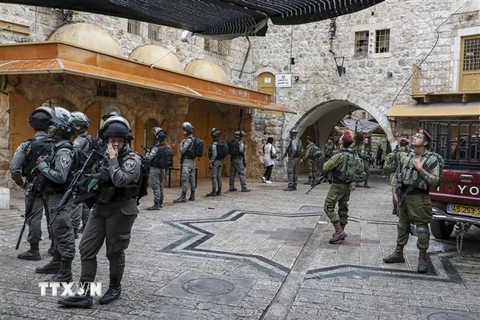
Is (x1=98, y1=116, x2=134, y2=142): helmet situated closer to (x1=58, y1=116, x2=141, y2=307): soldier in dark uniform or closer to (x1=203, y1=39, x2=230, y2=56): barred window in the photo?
(x1=58, y1=116, x2=141, y2=307): soldier in dark uniform

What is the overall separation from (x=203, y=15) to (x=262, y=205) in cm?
835

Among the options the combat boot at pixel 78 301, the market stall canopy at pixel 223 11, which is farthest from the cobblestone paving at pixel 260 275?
the market stall canopy at pixel 223 11

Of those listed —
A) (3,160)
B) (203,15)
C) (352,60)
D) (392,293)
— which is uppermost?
(352,60)

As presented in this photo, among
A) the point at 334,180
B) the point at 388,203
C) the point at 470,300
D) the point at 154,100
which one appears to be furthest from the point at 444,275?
the point at 154,100

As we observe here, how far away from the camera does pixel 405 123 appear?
1591 centimetres

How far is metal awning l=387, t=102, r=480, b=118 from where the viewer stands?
554 inches

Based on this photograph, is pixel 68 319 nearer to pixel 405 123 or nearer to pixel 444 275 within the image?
pixel 444 275

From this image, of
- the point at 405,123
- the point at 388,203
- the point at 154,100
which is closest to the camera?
the point at 388,203

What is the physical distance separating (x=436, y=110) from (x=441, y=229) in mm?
8464

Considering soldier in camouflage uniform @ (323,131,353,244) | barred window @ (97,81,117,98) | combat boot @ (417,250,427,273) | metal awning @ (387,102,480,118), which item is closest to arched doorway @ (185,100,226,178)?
barred window @ (97,81,117,98)

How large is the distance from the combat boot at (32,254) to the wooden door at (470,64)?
14.1 meters

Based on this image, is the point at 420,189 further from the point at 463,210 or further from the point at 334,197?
the point at 334,197

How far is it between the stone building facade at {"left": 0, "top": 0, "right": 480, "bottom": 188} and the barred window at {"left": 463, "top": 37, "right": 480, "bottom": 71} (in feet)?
0.48

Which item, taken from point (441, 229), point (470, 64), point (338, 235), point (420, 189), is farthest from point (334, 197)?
point (470, 64)
